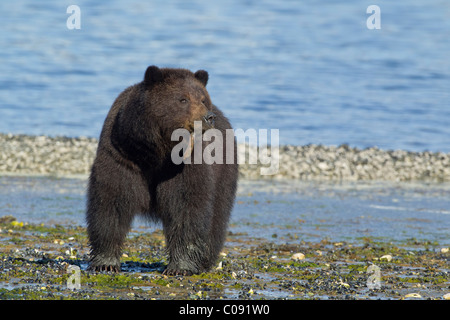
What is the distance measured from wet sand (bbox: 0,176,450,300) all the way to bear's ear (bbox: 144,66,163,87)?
5.58 ft

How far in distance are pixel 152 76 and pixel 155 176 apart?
2.93ft

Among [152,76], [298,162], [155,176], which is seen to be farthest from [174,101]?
[298,162]

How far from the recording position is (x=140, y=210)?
7309 mm

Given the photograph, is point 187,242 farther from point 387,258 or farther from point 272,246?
point 387,258

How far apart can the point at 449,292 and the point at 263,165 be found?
927 cm

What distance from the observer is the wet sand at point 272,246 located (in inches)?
268

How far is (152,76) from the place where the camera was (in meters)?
6.94

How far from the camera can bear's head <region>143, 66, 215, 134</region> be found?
6.84 m

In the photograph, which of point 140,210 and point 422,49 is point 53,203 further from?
point 422,49

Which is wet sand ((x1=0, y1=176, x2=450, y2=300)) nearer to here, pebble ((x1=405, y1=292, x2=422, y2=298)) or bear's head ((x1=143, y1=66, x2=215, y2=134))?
pebble ((x1=405, y1=292, x2=422, y2=298))

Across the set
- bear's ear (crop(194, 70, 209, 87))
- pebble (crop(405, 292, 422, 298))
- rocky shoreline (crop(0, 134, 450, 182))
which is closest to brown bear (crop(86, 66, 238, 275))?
bear's ear (crop(194, 70, 209, 87))

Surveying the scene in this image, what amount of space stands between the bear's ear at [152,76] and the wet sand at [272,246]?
170cm

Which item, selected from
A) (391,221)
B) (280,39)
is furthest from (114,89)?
(391,221)

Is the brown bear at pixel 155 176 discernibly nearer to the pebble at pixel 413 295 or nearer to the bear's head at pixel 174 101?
the bear's head at pixel 174 101
